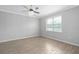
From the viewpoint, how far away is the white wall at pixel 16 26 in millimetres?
4424

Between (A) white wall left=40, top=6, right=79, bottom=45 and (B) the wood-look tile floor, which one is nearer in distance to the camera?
(B) the wood-look tile floor

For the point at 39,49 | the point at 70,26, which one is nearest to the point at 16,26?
the point at 39,49

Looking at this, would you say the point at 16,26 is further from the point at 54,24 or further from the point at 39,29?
the point at 54,24

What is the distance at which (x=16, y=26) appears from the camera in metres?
5.20

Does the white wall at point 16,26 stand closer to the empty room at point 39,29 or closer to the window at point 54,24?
the empty room at point 39,29

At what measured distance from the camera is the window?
4.79 meters

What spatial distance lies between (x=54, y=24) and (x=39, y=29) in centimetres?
223

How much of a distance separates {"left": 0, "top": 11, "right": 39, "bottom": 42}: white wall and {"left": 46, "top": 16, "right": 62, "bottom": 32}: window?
59.3 inches

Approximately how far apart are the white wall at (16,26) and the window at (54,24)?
1.51 metres

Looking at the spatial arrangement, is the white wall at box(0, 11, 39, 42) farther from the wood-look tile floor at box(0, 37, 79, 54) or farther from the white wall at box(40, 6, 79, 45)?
the white wall at box(40, 6, 79, 45)

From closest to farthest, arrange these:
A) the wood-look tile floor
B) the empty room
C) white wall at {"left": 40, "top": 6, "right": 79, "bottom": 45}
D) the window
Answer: the wood-look tile floor → the empty room → white wall at {"left": 40, "top": 6, "right": 79, "bottom": 45} → the window

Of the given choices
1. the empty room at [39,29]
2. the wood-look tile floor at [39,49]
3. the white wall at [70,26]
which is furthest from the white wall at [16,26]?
the white wall at [70,26]

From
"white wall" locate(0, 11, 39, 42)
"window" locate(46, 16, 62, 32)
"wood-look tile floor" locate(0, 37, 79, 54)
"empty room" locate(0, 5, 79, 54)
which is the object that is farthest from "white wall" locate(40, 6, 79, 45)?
"white wall" locate(0, 11, 39, 42)
